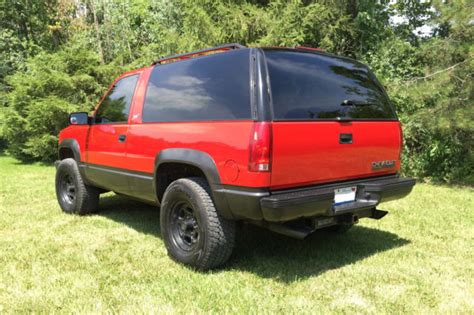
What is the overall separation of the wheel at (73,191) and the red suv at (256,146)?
4.27 ft

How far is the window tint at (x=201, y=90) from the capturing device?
11.6ft

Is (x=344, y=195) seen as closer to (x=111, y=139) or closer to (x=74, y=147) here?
(x=111, y=139)

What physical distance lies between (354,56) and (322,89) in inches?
347

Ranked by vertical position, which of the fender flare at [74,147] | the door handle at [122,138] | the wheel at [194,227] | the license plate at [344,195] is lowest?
the wheel at [194,227]

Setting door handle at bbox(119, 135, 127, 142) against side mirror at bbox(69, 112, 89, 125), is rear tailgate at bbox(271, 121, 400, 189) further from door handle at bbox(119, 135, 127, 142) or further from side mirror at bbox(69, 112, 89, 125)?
side mirror at bbox(69, 112, 89, 125)

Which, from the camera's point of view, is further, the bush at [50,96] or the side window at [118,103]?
the bush at [50,96]

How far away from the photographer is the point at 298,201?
3.26 meters

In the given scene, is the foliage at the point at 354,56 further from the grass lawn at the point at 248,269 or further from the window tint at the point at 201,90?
the window tint at the point at 201,90

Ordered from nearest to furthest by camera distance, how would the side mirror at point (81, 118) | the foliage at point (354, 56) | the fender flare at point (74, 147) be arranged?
the side mirror at point (81, 118) → the fender flare at point (74, 147) → the foliage at point (354, 56)

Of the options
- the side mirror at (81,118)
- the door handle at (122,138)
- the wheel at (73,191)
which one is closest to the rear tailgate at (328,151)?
the door handle at (122,138)

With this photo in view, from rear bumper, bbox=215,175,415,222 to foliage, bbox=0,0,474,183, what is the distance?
464cm

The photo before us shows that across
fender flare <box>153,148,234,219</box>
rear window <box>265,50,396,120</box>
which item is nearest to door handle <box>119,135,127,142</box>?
fender flare <box>153,148,234,219</box>

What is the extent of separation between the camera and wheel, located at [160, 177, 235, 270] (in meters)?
3.61

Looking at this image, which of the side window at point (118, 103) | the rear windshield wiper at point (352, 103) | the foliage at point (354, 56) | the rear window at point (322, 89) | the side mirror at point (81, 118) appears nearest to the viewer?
the rear window at point (322, 89)
